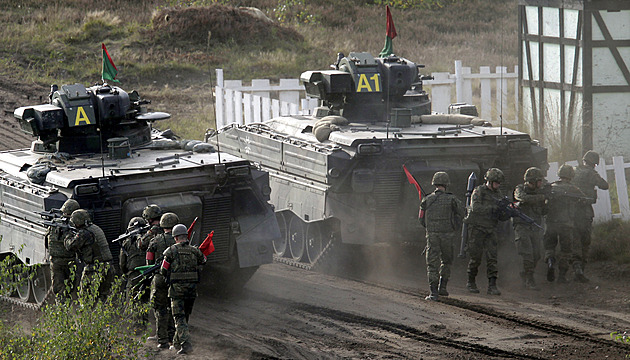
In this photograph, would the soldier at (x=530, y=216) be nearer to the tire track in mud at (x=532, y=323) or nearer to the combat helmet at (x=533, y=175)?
the combat helmet at (x=533, y=175)

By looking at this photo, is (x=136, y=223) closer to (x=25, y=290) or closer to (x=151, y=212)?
(x=151, y=212)

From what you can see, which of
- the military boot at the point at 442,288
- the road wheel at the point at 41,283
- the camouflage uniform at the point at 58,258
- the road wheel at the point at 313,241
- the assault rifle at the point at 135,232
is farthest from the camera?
the road wheel at the point at 313,241

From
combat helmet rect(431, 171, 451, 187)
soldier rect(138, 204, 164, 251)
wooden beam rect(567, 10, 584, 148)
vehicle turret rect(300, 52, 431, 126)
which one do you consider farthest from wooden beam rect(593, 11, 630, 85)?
soldier rect(138, 204, 164, 251)

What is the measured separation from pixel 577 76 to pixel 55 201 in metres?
11.0

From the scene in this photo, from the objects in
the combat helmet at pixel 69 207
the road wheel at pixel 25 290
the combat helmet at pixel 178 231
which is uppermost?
the combat helmet at pixel 69 207

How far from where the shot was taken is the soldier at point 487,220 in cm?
1230

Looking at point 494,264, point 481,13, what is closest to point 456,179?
point 494,264

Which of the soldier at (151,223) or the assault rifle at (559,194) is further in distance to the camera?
the assault rifle at (559,194)

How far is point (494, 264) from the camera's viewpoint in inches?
489

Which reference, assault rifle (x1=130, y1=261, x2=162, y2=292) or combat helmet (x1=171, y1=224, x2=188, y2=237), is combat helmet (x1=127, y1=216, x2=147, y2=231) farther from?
combat helmet (x1=171, y1=224, x2=188, y2=237)

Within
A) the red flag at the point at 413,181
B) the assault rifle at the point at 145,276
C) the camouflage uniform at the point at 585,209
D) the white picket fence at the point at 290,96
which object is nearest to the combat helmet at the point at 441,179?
the red flag at the point at 413,181

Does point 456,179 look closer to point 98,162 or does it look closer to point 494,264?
point 494,264

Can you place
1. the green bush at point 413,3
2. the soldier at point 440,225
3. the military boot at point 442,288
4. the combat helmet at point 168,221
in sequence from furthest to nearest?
the green bush at point 413,3
the military boot at point 442,288
the soldier at point 440,225
the combat helmet at point 168,221

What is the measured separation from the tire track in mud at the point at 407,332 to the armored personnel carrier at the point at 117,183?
3.62ft
